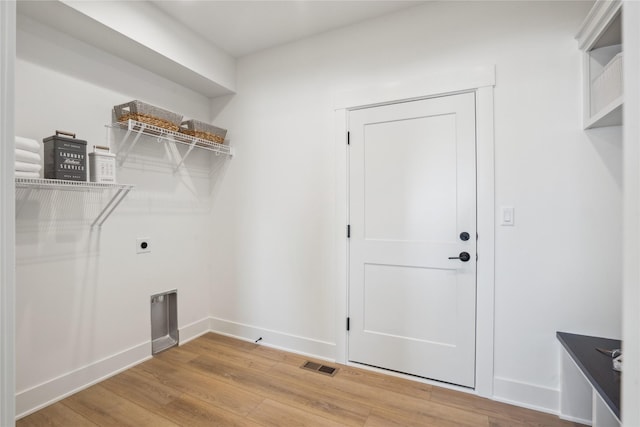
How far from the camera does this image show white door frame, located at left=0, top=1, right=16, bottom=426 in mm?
431

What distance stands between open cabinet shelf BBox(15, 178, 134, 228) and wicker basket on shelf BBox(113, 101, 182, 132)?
0.53 meters

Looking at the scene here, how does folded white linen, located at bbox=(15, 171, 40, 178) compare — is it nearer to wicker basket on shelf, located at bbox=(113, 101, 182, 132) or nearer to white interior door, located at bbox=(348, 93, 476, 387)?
wicker basket on shelf, located at bbox=(113, 101, 182, 132)

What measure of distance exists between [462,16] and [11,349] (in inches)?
106

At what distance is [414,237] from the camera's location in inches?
87.6

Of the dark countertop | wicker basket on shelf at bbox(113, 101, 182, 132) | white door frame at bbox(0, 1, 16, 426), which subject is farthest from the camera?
wicker basket on shelf at bbox(113, 101, 182, 132)

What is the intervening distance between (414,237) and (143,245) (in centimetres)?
220

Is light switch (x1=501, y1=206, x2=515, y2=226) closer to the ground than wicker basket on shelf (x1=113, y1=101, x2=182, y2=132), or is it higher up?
closer to the ground

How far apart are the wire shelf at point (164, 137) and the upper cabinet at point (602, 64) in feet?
8.99

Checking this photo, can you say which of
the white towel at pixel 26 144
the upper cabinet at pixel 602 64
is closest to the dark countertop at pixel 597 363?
the upper cabinet at pixel 602 64

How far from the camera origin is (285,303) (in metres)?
2.73

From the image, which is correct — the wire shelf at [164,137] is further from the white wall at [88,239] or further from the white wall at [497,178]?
the white wall at [497,178]

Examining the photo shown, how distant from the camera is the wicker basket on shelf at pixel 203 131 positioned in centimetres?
264

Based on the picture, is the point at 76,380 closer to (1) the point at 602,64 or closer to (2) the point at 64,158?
(2) the point at 64,158

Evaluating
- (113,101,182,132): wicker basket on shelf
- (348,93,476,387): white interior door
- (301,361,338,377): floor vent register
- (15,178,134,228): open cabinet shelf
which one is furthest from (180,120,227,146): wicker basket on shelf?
(301,361,338,377): floor vent register
